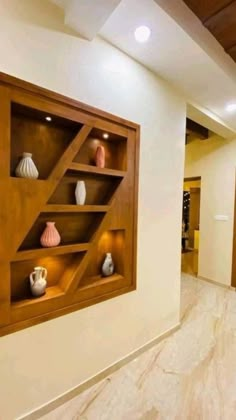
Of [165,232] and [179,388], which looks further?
[165,232]

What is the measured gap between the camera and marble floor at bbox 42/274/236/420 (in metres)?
1.60

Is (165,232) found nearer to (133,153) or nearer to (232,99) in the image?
(133,153)

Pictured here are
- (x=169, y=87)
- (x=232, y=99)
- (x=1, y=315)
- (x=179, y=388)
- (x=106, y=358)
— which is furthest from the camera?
(x=232, y=99)

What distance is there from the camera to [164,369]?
2033mm

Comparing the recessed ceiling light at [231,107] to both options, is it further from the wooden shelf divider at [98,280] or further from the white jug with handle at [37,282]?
the white jug with handle at [37,282]

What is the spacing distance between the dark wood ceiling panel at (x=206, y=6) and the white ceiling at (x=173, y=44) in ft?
0.84

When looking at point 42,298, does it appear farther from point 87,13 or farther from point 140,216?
point 87,13

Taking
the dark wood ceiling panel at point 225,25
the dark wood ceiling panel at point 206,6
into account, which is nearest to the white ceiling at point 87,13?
the dark wood ceiling panel at point 206,6

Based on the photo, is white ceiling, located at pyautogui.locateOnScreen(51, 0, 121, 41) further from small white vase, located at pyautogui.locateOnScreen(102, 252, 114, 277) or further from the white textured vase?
small white vase, located at pyautogui.locateOnScreen(102, 252, 114, 277)

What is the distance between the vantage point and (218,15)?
1.40 meters

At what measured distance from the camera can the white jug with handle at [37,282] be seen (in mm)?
1575

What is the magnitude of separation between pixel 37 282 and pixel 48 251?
23 centimetres

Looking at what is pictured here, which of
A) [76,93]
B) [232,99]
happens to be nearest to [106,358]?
[76,93]

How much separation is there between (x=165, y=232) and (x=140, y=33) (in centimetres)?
178
